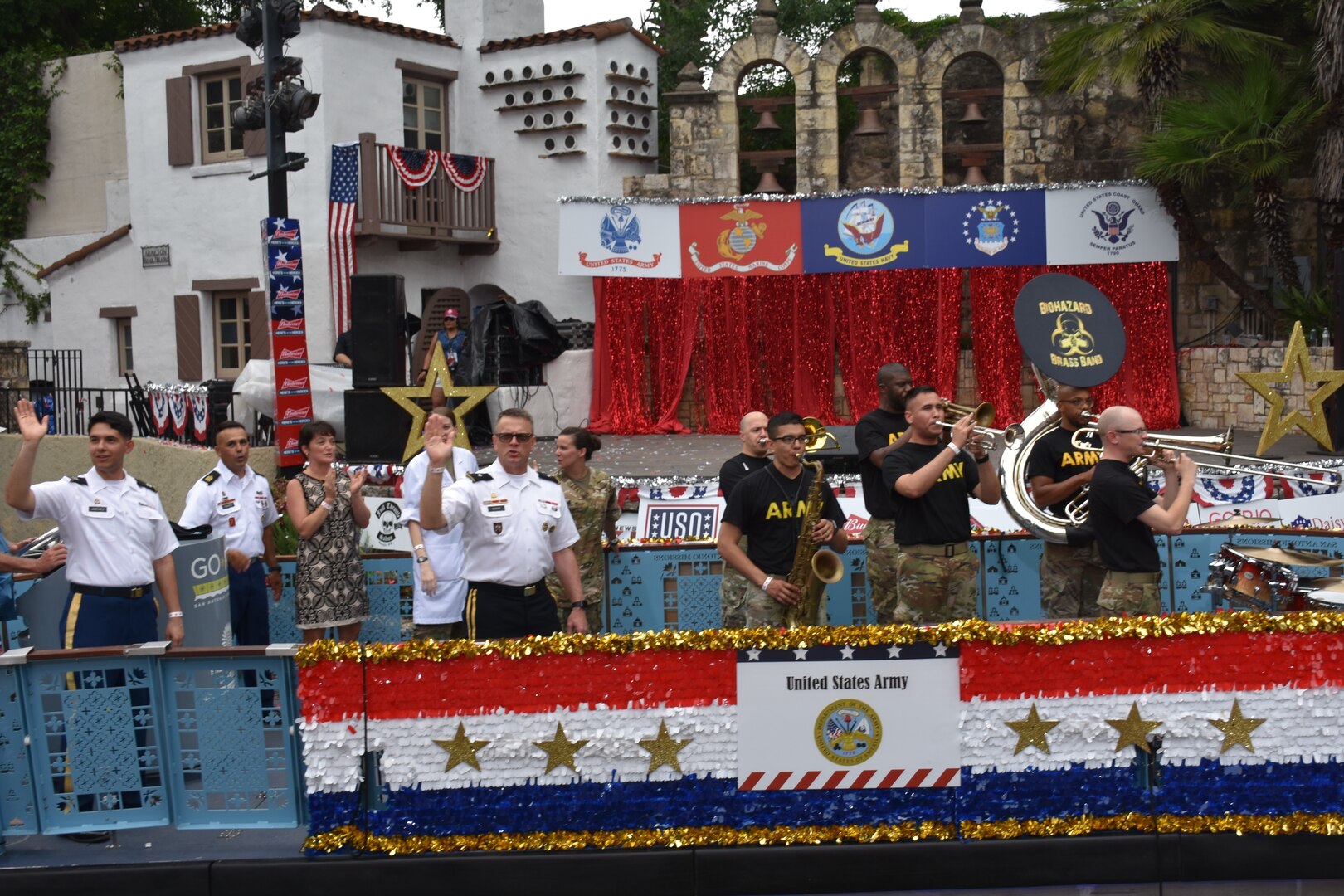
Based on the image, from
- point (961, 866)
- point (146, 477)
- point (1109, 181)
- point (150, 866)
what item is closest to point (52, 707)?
point (150, 866)

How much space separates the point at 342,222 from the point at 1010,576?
44.5 feet

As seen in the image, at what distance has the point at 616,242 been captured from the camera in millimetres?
19438

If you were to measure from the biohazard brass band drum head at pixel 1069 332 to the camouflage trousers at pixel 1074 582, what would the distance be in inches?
36.0

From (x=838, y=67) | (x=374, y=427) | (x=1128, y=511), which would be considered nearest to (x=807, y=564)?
(x=1128, y=511)

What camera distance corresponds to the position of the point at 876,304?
18.9m

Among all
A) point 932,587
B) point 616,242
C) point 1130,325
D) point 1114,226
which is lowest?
point 932,587

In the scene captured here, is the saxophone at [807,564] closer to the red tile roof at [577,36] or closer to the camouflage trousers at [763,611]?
the camouflage trousers at [763,611]

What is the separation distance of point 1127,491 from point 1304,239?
14275 millimetres

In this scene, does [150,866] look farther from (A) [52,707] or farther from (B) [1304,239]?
(B) [1304,239]

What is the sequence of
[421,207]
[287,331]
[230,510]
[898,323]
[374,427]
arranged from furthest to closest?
[421,207] → [898,323] → [374,427] → [287,331] → [230,510]

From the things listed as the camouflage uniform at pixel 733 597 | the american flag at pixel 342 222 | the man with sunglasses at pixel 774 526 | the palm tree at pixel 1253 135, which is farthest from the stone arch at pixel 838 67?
the man with sunglasses at pixel 774 526

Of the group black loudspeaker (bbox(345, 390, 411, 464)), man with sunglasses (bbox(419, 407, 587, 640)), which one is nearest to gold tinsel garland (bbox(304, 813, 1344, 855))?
man with sunglasses (bbox(419, 407, 587, 640))

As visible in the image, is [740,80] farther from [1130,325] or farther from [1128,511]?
[1128,511]

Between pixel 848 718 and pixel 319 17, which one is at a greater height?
pixel 319 17
